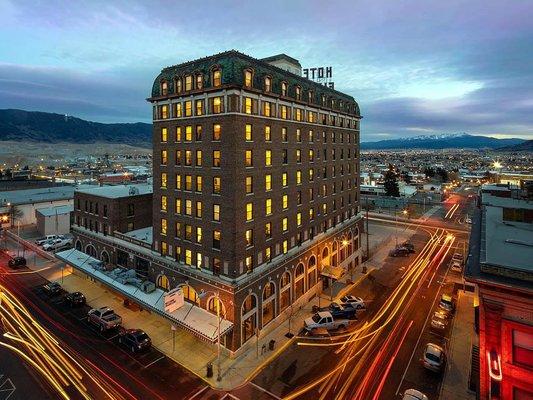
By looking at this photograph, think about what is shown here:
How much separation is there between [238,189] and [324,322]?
19.8 metres

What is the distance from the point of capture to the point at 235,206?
32.8m

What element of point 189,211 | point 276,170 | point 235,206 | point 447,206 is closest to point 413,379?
point 235,206

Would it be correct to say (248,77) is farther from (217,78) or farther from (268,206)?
(268,206)

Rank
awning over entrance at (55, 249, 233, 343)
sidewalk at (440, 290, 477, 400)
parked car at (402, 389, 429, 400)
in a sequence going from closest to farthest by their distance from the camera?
parked car at (402, 389, 429, 400) → sidewalk at (440, 290, 477, 400) → awning over entrance at (55, 249, 233, 343)

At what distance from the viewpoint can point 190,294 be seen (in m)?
37.5

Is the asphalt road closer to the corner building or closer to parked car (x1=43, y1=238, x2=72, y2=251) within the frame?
the corner building

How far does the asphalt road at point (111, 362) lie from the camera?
27.9 metres

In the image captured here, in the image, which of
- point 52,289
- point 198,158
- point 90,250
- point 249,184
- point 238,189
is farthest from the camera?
point 90,250

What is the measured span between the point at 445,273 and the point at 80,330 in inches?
2332

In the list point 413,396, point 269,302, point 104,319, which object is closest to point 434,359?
point 413,396

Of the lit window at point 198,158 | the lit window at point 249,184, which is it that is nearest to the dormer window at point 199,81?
the lit window at point 198,158

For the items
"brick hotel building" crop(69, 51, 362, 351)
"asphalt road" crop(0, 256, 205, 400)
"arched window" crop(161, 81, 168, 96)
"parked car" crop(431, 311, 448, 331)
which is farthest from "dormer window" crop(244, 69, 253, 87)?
"parked car" crop(431, 311, 448, 331)

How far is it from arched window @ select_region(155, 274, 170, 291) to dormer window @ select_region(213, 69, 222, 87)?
2515 centimetres

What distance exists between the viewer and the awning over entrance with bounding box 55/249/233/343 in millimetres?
31969
